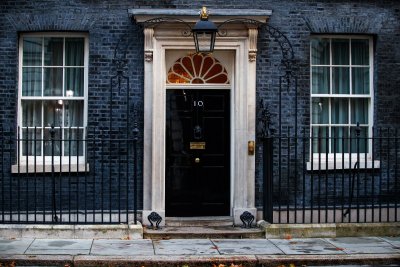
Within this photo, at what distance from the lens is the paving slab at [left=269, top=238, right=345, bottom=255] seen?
34.2ft

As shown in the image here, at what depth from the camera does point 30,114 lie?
12.8 m

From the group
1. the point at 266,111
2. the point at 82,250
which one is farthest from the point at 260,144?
the point at 82,250

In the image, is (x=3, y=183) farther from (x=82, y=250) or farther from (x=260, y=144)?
(x=260, y=144)

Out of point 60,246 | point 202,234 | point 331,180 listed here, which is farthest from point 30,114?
point 331,180

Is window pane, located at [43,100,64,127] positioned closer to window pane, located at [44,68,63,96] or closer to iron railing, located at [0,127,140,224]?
window pane, located at [44,68,63,96]

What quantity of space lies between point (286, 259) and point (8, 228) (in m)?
4.57

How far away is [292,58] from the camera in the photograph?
1284 centimetres

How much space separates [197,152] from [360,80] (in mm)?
3519

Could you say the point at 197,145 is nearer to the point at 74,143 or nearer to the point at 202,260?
the point at 74,143

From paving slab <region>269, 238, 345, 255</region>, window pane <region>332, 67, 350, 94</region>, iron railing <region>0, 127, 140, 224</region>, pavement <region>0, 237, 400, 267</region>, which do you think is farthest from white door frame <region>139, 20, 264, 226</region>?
window pane <region>332, 67, 350, 94</region>

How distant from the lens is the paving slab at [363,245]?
1048 cm

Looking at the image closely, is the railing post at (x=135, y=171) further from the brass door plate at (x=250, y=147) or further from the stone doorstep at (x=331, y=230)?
the stone doorstep at (x=331, y=230)

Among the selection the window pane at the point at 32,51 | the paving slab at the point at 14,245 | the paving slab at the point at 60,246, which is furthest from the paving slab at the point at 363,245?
the window pane at the point at 32,51

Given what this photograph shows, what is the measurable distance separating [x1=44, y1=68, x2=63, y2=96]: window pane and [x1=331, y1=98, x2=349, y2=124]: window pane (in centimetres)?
524
